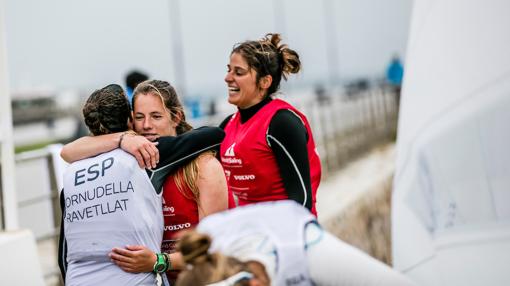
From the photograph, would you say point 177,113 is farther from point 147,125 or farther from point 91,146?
point 91,146

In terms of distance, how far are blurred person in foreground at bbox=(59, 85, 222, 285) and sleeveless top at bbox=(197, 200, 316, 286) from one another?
0.63m

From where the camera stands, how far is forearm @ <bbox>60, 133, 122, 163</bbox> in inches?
109

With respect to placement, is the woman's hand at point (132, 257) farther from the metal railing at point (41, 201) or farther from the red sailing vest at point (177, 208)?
the metal railing at point (41, 201)

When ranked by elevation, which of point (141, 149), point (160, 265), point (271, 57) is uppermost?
point (271, 57)

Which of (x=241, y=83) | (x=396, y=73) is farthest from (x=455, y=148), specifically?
(x=396, y=73)

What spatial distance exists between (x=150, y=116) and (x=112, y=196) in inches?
17.9

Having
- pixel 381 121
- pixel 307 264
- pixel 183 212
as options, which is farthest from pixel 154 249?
pixel 381 121

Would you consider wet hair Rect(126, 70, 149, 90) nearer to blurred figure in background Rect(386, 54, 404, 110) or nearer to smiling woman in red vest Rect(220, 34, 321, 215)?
smiling woman in red vest Rect(220, 34, 321, 215)

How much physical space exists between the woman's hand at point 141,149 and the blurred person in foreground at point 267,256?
656 mm

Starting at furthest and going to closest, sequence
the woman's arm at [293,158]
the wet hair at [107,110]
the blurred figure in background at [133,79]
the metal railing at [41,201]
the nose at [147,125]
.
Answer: the metal railing at [41,201]
the blurred figure in background at [133,79]
the woman's arm at [293,158]
the nose at [147,125]
the wet hair at [107,110]

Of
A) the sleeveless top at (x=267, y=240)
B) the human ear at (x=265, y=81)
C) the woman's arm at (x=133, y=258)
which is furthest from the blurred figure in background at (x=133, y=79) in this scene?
the sleeveless top at (x=267, y=240)

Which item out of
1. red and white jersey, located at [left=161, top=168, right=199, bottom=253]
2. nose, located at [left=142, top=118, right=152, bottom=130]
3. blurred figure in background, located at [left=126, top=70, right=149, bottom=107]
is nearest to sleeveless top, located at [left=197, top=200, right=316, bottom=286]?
red and white jersey, located at [left=161, top=168, right=199, bottom=253]

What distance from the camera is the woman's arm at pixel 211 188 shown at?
2.82 m

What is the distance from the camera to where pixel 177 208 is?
291 centimetres
